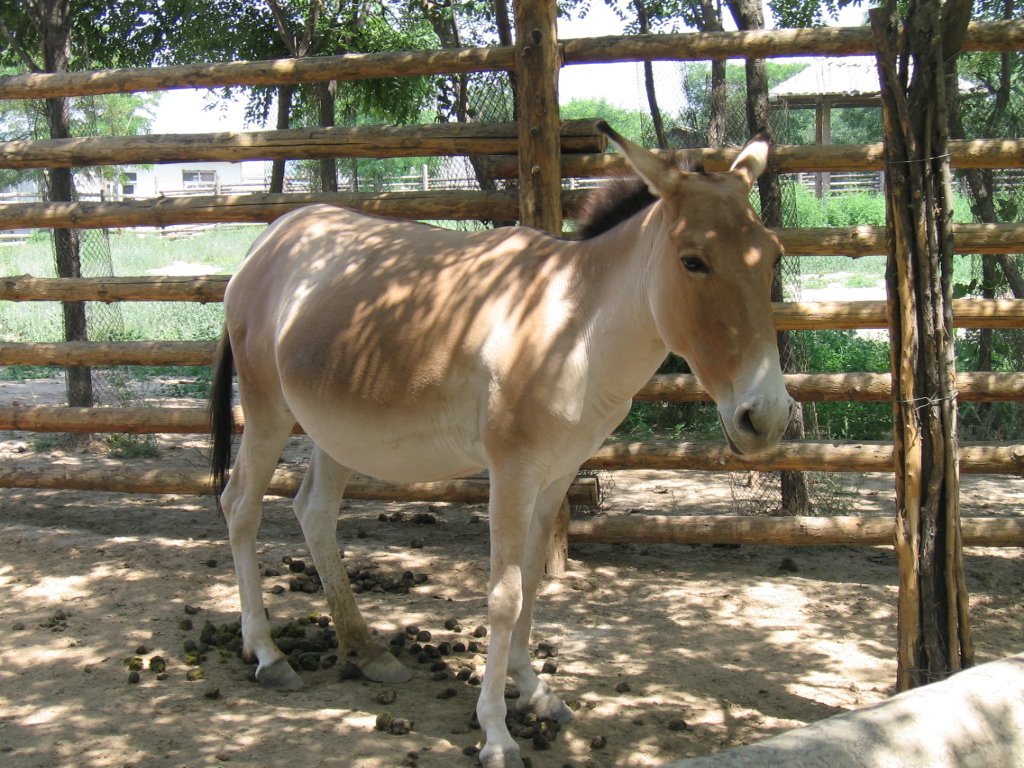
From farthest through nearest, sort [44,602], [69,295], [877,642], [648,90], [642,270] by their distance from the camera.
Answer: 1. [648,90]
2. [69,295]
3. [44,602]
4. [877,642]
5. [642,270]

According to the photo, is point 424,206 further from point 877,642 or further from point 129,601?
point 877,642

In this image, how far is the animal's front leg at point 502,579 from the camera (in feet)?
10.5

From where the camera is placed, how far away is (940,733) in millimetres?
1932

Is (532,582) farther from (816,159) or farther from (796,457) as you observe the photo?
(816,159)

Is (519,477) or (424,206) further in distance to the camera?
(424,206)

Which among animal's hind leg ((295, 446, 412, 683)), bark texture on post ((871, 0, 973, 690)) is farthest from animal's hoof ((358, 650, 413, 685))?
bark texture on post ((871, 0, 973, 690))

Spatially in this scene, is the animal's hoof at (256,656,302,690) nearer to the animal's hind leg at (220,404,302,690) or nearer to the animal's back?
the animal's hind leg at (220,404,302,690)

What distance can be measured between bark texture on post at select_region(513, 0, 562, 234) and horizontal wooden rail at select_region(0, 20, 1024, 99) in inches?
7.9

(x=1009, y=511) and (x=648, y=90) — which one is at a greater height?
(x=648, y=90)

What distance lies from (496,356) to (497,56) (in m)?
2.39

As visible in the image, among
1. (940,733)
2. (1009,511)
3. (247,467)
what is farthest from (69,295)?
(1009,511)

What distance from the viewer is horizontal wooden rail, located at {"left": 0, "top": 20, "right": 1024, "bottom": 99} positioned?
4660 millimetres

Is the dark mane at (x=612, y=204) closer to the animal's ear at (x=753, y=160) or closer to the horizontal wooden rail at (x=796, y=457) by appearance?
the animal's ear at (x=753, y=160)

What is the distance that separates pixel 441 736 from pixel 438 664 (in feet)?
1.87
